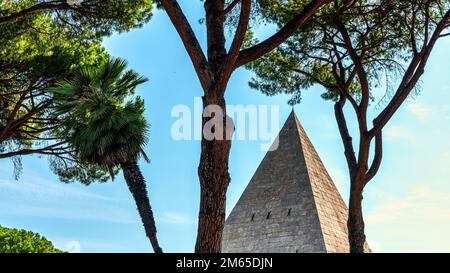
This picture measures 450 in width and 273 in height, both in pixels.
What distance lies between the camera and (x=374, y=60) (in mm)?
12688

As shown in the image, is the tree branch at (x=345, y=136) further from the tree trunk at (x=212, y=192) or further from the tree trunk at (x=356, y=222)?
the tree trunk at (x=212, y=192)

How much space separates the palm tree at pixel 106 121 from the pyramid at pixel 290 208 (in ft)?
22.5

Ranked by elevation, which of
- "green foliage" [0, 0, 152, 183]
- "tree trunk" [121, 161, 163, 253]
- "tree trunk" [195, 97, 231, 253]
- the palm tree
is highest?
"green foliage" [0, 0, 152, 183]

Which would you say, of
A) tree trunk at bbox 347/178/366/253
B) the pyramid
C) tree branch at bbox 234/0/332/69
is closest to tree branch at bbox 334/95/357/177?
tree trunk at bbox 347/178/366/253

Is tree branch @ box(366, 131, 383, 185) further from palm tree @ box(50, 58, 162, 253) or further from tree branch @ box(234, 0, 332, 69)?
palm tree @ box(50, 58, 162, 253)

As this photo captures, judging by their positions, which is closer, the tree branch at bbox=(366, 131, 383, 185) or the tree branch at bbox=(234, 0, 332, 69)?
the tree branch at bbox=(234, 0, 332, 69)

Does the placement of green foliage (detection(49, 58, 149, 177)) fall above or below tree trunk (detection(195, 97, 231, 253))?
above

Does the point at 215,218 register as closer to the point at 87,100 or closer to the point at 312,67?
the point at 87,100

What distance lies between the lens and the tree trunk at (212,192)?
688 centimetres

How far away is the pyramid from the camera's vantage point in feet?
56.7

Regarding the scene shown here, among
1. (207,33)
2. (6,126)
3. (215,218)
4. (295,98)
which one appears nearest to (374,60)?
(295,98)

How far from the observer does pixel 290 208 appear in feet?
59.4

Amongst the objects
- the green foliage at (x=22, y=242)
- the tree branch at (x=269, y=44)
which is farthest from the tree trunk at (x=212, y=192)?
the green foliage at (x=22, y=242)

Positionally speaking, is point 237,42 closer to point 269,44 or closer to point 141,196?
point 269,44
